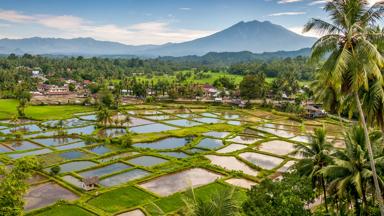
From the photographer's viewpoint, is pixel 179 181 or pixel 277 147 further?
pixel 277 147

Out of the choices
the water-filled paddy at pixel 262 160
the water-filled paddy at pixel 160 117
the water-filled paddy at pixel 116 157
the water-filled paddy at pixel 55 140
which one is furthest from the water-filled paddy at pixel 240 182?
the water-filled paddy at pixel 160 117

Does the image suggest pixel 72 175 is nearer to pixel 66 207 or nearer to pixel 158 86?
pixel 66 207

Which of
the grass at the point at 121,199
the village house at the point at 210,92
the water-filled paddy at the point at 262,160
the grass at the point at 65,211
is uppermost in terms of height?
the village house at the point at 210,92

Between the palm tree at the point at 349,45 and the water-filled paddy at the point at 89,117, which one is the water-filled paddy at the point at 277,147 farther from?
the water-filled paddy at the point at 89,117

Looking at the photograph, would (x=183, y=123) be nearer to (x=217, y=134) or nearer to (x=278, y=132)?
(x=217, y=134)

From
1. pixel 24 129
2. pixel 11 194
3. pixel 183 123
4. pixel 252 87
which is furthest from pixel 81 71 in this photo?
pixel 11 194
